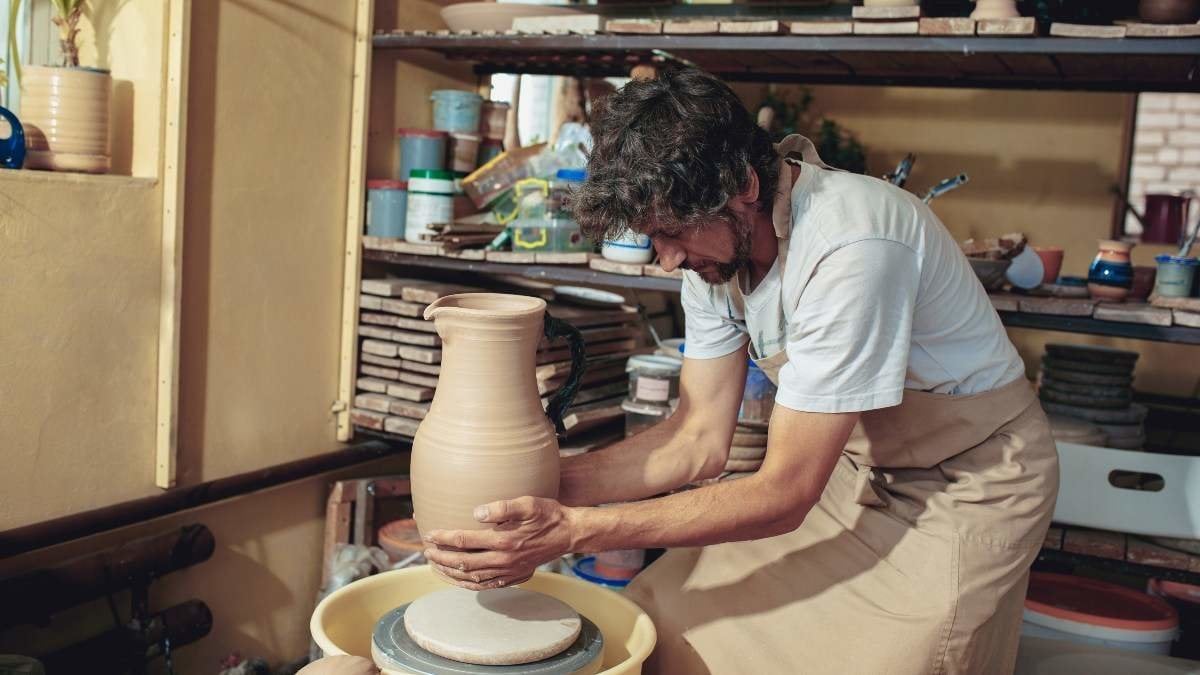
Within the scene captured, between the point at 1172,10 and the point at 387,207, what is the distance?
2367mm

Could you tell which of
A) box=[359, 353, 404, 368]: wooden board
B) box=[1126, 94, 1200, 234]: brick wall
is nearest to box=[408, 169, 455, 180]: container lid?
box=[359, 353, 404, 368]: wooden board

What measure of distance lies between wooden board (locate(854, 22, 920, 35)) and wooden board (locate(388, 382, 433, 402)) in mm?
1760

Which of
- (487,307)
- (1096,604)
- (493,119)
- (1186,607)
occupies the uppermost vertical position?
(493,119)

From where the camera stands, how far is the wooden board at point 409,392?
3521 mm

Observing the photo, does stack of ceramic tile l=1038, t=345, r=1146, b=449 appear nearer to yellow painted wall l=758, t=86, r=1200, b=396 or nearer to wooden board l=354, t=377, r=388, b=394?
wooden board l=354, t=377, r=388, b=394

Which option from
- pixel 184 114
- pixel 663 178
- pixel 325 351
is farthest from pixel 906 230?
pixel 325 351

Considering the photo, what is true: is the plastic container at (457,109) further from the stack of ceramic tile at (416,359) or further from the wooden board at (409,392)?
the wooden board at (409,392)

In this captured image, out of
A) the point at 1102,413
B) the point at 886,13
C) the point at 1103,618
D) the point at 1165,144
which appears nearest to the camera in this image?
the point at 886,13

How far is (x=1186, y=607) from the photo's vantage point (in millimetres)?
3615

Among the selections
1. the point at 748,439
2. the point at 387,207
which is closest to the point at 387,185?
the point at 387,207

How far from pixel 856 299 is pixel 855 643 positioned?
727 millimetres

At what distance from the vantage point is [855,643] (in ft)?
7.01

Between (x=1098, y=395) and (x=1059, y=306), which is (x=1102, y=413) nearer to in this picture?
(x=1098, y=395)

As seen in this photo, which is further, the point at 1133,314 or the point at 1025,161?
the point at 1025,161
